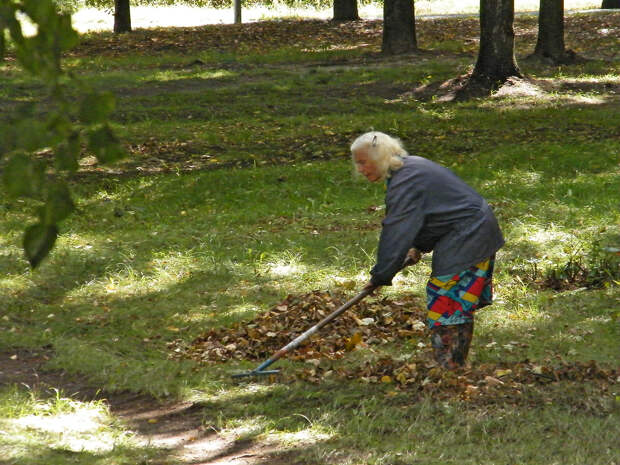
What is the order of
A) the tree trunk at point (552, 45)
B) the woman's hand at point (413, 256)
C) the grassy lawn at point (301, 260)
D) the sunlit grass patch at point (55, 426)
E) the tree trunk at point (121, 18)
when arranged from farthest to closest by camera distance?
1. the tree trunk at point (121, 18)
2. the tree trunk at point (552, 45)
3. the woman's hand at point (413, 256)
4. the grassy lawn at point (301, 260)
5. the sunlit grass patch at point (55, 426)

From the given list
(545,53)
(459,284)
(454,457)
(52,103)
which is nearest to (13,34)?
(52,103)

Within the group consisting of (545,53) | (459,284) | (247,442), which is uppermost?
(545,53)

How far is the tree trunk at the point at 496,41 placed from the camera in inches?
574

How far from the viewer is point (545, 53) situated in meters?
17.3

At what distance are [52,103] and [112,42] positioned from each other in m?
22.5

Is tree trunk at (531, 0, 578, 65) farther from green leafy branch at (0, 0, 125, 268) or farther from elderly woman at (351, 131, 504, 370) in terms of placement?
green leafy branch at (0, 0, 125, 268)

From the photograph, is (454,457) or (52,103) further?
(454,457)

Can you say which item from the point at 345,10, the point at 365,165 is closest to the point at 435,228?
the point at 365,165

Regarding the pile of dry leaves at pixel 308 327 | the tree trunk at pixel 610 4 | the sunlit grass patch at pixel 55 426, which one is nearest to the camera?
the sunlit grass patch at pixel 55 426

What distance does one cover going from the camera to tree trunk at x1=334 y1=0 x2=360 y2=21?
25.2 meters

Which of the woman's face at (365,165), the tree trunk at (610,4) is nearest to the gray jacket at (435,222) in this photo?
the woman's face at (365,165)

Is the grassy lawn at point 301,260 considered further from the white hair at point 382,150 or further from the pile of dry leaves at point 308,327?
the white hair at point 382,150

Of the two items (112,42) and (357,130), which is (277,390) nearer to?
(357,130)

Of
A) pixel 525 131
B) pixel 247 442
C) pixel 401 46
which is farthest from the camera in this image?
pixel 401 46
